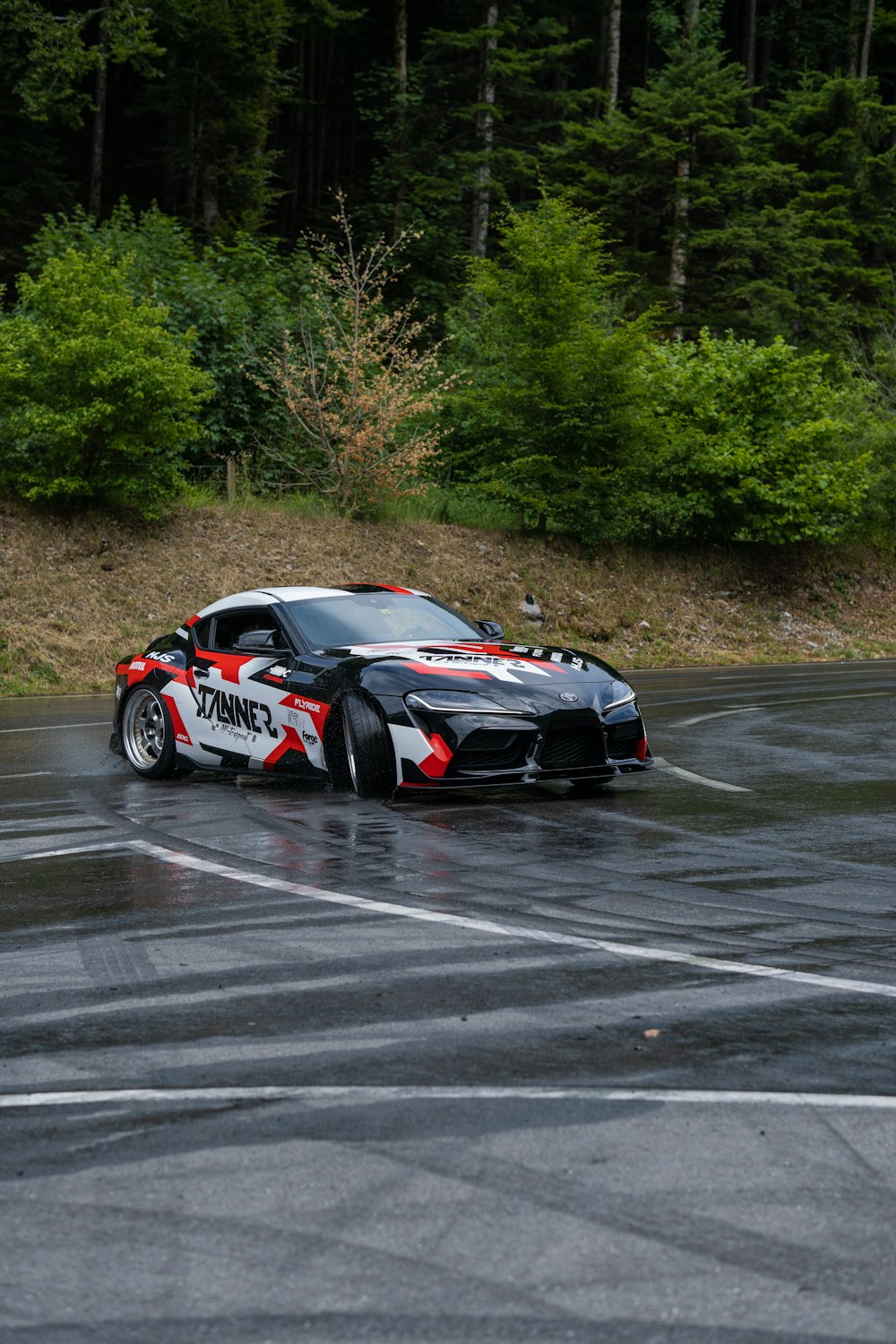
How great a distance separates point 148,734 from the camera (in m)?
11.3

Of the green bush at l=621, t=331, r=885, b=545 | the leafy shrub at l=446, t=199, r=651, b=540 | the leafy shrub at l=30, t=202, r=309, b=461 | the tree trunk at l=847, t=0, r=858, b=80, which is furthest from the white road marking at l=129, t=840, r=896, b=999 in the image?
the tree trunk at l=847, t=0, r=858, b=80

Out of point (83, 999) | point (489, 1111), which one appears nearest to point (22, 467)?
point (83, 999)

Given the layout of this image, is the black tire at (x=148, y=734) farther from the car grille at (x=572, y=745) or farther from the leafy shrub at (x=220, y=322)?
the leafy shrub at (x=220, y=322)

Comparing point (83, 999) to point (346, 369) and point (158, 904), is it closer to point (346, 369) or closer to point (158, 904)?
point (158, 904)

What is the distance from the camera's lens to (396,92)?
150ft

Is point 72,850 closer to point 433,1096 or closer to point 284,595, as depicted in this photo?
point 284,595

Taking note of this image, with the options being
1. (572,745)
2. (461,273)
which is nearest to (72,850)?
(572,745)

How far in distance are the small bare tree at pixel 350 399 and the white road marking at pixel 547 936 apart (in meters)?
19.7

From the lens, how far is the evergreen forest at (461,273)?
26391mm

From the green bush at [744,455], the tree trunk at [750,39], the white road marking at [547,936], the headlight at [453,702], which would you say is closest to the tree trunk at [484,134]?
the green bush at [744,455]

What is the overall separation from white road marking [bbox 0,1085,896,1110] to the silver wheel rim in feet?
23.3

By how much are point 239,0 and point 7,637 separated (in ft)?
93.9

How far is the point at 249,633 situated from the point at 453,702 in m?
2.26

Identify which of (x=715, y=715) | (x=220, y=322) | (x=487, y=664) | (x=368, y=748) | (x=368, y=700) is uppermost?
(x=220, y=322)
